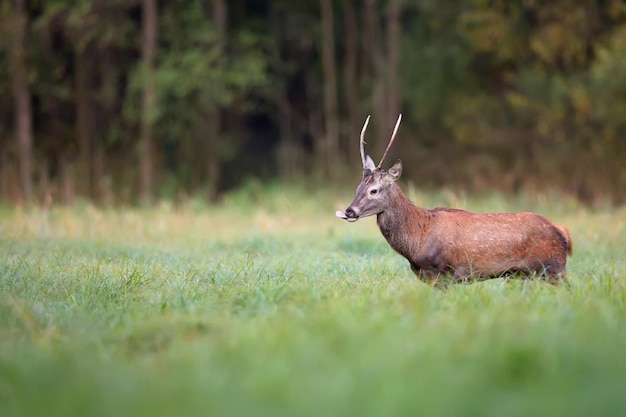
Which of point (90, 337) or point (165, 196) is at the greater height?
point (90, 337)

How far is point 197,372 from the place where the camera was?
4.42 meters

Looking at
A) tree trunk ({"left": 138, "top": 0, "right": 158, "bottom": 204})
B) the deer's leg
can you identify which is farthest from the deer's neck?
tree trunk ({"left": 138, "top": 0, "right": 158, "bottom": 204})

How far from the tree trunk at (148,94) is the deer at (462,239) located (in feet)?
44.7

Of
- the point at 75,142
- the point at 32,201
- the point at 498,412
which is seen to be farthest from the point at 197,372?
the point at 75,142

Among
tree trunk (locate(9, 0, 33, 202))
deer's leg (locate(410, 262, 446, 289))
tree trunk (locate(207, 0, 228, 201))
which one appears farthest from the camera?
tree trunk (locate(207, 0, 228, 201))

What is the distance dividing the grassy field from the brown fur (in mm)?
234

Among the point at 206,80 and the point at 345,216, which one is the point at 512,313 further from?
the point at 206,80

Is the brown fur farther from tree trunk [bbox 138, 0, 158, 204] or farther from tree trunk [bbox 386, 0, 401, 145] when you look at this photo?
tree trunk [bbox 386, 0, 401, 145]

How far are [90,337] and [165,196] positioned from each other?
1657 cm

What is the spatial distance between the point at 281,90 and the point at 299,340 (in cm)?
2473

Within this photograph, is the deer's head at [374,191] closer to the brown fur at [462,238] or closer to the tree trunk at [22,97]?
the brown fur at [462,238]

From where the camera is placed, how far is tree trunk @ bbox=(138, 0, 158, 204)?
21000 mm

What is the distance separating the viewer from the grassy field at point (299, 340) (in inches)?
159

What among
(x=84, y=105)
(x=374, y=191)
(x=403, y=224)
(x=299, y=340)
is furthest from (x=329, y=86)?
(x=299, y=340)
